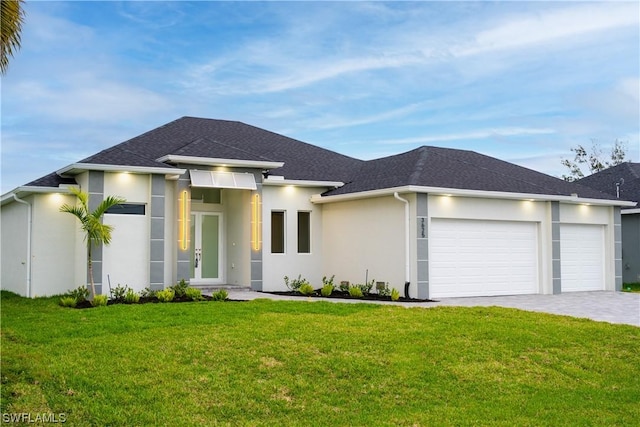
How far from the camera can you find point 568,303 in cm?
1883

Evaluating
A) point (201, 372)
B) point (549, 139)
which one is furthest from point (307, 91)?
point (549, 139)

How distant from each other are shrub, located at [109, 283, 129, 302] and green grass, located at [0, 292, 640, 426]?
3017 mm

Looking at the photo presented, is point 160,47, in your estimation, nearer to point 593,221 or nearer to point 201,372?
point 201,372

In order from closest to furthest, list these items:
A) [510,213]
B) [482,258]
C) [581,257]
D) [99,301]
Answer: [99,301]
[482,258]
[510,213]
[581,257]

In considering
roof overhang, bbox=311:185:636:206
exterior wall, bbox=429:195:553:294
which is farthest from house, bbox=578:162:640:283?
exterior wall, bbox=429:195:553:294

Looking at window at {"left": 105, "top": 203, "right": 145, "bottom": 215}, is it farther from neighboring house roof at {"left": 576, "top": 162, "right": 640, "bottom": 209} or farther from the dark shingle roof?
neighboring house roof at {"left": 576, "top": 162, "right": 640, "bottom": 209}

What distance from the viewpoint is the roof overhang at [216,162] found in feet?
64.6

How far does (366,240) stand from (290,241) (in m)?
2.76

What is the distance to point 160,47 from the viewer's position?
19.7m

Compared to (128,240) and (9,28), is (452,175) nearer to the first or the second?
(128,240)

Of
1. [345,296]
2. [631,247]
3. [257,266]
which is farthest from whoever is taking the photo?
[631,247]

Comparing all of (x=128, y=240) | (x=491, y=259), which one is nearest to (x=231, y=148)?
(x=128, y=240)

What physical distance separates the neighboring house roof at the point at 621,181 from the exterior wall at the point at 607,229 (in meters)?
5.33

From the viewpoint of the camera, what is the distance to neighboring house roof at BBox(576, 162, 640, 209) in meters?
29.8
